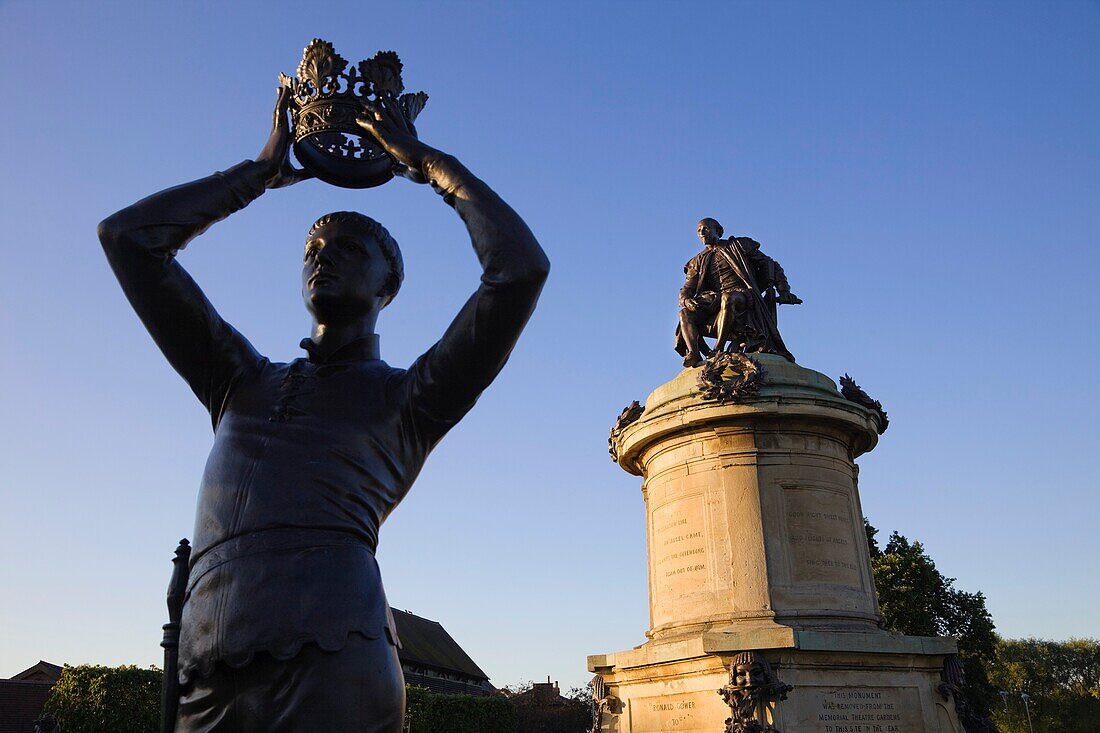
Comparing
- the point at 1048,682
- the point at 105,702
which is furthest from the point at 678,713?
the point at 1048,682

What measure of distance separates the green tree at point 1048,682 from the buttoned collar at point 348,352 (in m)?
73.0

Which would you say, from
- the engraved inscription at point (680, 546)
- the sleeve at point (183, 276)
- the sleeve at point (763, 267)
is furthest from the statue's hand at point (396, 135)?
the sleeve at point (763, 267)

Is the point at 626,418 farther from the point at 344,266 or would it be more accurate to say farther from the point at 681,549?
the point at 344,266

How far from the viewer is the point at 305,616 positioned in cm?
245

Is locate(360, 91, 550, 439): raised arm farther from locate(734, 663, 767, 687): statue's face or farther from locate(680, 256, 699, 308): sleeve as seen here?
locate(680, 256, 699, 308): sleeve

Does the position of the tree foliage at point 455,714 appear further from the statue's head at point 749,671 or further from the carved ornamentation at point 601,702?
the statue's head at point 749,671

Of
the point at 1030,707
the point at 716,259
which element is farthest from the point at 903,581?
the point at 1030,707

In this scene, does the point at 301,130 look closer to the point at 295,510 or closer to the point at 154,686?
the point at 295,510

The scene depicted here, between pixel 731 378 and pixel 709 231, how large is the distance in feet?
13.6

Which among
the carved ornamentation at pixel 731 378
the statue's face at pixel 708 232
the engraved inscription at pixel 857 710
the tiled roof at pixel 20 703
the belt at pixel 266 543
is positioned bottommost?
the belt at pixel 266 543

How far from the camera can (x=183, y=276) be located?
2939 millimetres

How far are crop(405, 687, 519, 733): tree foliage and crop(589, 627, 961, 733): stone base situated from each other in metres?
25.9

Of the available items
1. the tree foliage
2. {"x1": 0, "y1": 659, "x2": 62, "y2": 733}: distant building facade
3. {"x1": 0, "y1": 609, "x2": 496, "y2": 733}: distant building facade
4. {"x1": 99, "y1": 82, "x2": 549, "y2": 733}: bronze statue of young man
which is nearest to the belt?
{"x1": 99, "y1": 82, "x2": 549, "y2": 733}: bronze statue of young man

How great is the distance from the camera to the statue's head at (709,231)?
17500 mm
